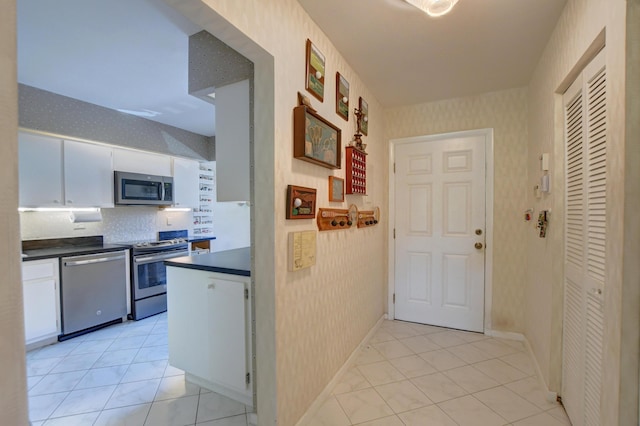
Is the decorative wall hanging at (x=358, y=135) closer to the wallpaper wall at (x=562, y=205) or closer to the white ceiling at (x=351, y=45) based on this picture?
the white ceiling at (x=351, y=45)

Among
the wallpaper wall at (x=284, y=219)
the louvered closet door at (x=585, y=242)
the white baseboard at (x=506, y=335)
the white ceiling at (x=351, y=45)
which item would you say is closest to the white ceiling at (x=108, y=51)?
the white ceiling at (x=351, y=45)

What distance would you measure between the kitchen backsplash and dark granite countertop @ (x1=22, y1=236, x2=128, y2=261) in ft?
0.19

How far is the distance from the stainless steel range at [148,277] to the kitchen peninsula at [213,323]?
1.63 meters

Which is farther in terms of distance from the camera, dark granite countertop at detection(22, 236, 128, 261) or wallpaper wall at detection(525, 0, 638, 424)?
dark granite countertop at detection(22, 236, 128, 261)

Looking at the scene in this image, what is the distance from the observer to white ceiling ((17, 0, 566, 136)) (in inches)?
66.7

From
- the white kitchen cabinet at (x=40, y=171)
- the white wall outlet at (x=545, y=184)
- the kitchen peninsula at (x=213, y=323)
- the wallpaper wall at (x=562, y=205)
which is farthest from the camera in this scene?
the white kitchen cabinet at (x=40, y=171)

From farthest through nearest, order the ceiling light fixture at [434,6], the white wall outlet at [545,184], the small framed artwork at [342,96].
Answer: the small framed artwork at [342,96] → the white wall outlet at [545,184] → the ceiling light fixture at [434,6]

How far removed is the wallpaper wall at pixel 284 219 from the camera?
132 centimetres

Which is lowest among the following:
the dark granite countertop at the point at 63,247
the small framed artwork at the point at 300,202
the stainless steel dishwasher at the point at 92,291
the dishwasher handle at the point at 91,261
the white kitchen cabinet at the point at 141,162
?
the stainless steel dishwasher at the point at 92,291

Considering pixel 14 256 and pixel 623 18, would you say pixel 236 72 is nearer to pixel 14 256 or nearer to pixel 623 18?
pixel 14 256

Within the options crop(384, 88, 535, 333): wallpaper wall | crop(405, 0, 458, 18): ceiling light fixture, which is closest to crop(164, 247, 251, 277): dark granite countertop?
crop(405, 0, 458, 18): ceiling light fixture

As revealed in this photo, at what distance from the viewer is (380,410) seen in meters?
1.81

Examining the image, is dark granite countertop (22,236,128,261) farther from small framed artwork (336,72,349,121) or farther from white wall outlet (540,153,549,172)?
white wall outlet (540,153,549,172)

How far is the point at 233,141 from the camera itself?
5.75 ft
